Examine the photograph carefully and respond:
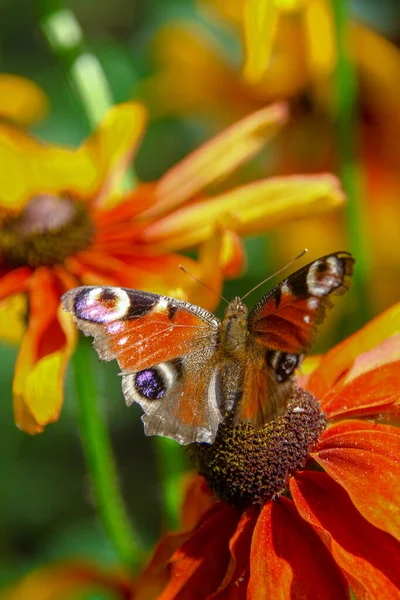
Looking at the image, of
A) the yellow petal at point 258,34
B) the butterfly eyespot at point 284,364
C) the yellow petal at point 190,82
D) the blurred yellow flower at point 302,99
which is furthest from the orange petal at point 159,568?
the yellow petal at point 190,82

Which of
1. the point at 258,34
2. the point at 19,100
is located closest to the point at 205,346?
the point at 258,34

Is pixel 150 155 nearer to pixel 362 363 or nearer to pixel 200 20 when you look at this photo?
pixel 200 20

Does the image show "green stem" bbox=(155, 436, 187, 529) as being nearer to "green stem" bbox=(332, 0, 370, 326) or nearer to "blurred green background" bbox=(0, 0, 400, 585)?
"green stem" bbox=(332, 0, 370, 326)

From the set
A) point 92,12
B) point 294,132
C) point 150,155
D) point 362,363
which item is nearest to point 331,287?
point 362,363

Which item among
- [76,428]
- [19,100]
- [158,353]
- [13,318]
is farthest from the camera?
[76,428]

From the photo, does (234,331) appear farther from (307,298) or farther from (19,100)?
(19,100)

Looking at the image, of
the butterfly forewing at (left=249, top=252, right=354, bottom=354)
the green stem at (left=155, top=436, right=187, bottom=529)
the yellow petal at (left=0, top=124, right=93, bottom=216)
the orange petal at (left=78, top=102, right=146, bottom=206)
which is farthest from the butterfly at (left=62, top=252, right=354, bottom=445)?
the yellow petal at (left=0, top=124, right=93, bottom=216)

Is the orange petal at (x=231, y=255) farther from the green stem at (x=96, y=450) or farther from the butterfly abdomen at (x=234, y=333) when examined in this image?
the green stem at (x=96, y=450)
